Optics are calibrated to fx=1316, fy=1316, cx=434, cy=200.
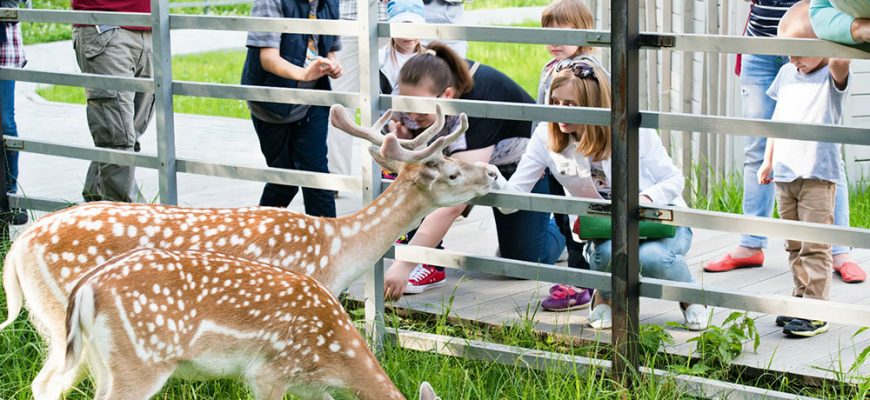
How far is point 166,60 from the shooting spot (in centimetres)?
511

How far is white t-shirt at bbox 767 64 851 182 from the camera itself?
5051mm

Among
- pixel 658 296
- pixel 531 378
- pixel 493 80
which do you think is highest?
pixel 493 80

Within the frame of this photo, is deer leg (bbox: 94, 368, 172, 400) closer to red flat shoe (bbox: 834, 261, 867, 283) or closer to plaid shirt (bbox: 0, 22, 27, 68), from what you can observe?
red flat shoe (bbox: 834, 261, 867, 283)

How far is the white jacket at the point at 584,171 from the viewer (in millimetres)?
4789

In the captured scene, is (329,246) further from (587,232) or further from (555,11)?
(555,11)

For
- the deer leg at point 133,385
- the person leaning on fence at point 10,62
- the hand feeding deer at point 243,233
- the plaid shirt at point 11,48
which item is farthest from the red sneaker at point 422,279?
the plaid shirt at point 11,48

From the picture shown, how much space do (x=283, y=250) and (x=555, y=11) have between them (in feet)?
7.84

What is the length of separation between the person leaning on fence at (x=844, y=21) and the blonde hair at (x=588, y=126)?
1115 mm

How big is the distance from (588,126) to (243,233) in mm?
1342

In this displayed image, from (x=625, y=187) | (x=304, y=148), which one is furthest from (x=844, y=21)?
(x=304, y=148)

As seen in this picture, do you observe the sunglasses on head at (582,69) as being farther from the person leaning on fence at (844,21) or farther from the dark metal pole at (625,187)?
the person leaning on fence at (844,21)

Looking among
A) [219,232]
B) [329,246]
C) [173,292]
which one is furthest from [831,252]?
[173,292]

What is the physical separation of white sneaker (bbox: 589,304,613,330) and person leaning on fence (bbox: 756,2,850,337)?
2.07 ft

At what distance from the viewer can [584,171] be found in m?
4.93
